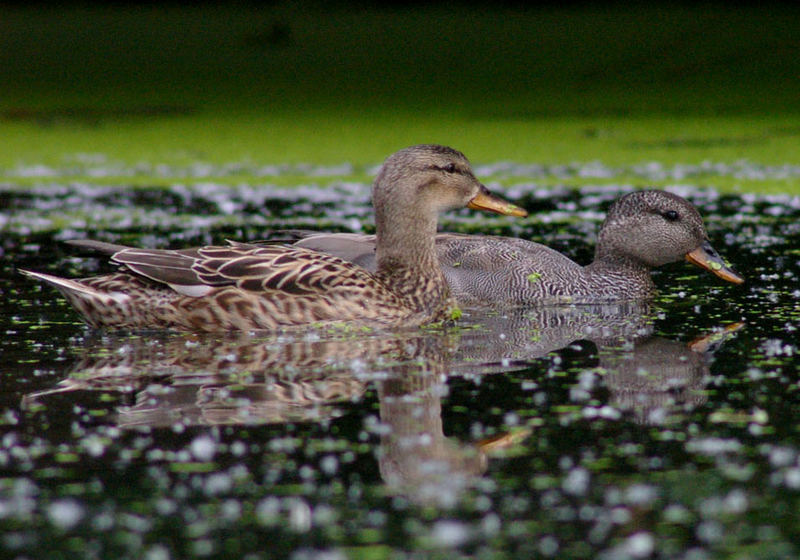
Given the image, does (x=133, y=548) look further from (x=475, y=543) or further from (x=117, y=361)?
(x=117, y=361)

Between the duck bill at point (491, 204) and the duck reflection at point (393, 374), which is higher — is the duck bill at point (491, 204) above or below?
above

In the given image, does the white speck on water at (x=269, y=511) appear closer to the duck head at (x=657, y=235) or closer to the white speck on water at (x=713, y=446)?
the white speck on water at (x=713, y=446)

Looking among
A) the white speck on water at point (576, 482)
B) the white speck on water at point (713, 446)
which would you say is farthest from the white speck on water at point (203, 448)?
the white speck on water at point (713, 446)

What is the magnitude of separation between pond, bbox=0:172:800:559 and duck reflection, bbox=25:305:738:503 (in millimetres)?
19

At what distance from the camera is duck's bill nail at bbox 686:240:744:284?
29.1 ft

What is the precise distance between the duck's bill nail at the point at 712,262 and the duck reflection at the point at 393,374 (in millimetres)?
996

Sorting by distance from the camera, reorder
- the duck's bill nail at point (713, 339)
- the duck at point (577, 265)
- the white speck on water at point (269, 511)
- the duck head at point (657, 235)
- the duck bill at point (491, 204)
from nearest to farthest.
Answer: the white speck on water at point (269, 511) → the duck's bill nail at point (713, 339) → the duck bill at point (491, 204) → the duck at point (577, 265) → the duck head at point (657, 235)

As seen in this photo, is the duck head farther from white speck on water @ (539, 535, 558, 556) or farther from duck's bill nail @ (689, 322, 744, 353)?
white speck on water @ (539, 535, 558, 556)

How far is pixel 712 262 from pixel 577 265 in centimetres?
93

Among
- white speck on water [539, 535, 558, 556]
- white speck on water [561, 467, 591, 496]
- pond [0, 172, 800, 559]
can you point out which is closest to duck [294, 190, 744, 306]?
pond [0, 172, 800, 559]

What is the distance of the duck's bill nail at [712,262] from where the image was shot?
29.1 feet

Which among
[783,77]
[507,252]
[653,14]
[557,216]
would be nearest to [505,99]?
[783,77]

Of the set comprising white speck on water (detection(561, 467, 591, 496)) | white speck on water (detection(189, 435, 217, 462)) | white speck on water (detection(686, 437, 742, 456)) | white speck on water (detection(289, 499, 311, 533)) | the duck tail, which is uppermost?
the duck tail

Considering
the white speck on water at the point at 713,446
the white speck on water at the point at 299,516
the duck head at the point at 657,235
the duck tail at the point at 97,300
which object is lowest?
the white speck on water at the point at 299,516
